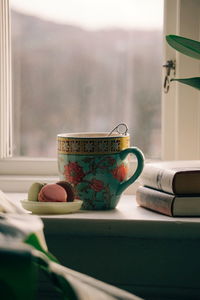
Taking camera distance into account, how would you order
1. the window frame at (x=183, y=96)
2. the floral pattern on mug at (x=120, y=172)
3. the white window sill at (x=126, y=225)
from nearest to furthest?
1. the white window sill at (x=126, y=225)
2. the floral pattern on mug at (x=120, y=172)
3. the window frame at (x=183, y=96)

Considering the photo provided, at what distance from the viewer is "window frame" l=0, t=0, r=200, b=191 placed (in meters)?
1.18

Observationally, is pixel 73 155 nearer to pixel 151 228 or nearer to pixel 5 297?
pixel 151 228

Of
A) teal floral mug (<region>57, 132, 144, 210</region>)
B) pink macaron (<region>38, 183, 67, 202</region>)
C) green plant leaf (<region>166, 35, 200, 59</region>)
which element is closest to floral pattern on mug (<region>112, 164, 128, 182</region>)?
teal floral mug (<region>57, 132, 144, 210</region>)

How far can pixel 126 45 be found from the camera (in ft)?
4.12

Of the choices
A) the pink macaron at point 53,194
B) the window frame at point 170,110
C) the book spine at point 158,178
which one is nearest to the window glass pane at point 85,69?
the window frame at point 170,110

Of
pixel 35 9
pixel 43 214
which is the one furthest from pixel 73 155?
pixel 35 9

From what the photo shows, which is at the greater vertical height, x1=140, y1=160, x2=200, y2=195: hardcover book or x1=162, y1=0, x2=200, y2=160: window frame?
x1=162, y1=0, x2=200, y2=160: window frame

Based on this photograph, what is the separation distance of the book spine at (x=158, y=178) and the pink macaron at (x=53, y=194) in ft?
0.55

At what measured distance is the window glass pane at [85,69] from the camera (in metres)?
1.25

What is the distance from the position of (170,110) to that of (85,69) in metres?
0.23

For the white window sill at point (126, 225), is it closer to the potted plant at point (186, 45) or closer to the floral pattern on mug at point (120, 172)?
the floral pattern on mug at point (120, 172)

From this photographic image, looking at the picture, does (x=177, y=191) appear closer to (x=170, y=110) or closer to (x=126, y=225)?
(x=126, y=225)

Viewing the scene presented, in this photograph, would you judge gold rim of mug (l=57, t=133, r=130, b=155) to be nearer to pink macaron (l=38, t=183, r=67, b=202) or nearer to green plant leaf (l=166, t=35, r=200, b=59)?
pink macaron (l=38, t=183, r=67, b=202)

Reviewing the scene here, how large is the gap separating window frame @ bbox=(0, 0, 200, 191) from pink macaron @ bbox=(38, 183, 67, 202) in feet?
1.01
